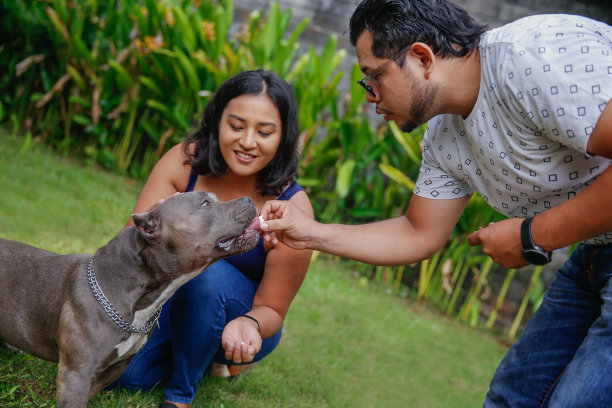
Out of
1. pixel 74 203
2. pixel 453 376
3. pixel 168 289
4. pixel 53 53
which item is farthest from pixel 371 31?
pixel 53 53

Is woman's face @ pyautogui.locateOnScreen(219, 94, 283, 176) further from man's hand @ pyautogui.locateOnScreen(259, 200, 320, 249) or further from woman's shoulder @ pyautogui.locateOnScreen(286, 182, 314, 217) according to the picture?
man's hand @ pyautogui.locateOnScreen(259, 200, 320, 249)

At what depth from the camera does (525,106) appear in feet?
7.45

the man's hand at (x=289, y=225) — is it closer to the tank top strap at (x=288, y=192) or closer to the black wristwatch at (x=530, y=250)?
the tank top strap at (x=288, y=192)

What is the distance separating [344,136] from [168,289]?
4204 millimetres

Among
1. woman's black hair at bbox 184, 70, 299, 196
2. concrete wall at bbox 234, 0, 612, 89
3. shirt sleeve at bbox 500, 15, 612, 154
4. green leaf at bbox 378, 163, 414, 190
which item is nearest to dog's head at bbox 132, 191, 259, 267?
woman's black hair at bbox 184, 70, 299, 196

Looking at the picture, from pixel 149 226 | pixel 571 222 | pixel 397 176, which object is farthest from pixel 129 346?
pixel 397 176

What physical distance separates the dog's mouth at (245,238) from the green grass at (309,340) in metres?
1.07

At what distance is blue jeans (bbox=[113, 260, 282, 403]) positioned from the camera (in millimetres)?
3188

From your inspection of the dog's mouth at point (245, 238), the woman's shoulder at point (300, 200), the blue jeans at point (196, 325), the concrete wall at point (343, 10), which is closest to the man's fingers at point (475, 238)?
the dog's mouth at point (245, 238)

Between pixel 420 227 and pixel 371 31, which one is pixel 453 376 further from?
pixel 371 31

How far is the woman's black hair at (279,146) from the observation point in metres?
3.39

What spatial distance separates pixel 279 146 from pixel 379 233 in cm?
89

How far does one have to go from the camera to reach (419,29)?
8.14 feet

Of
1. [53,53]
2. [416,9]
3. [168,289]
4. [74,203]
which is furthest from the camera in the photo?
[53,53]
